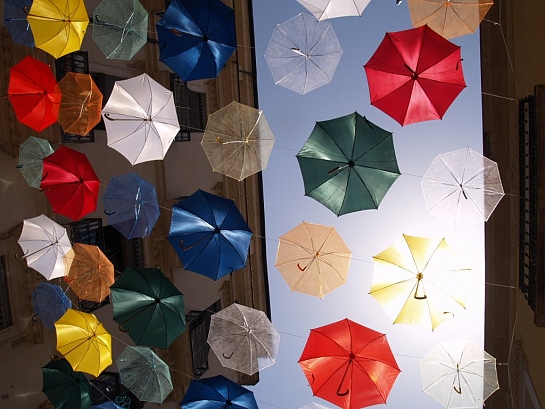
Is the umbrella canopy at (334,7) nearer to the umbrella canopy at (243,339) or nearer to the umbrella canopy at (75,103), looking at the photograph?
the umbrella canopy at (75,103)

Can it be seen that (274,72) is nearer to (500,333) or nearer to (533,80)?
(533,80)

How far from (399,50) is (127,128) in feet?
17.8

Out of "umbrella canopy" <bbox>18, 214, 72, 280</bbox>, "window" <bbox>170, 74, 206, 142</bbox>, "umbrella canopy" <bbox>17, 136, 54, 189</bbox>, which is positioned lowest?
"umbrella canopy" <bbox>18, 214, 72, 280</bbox>


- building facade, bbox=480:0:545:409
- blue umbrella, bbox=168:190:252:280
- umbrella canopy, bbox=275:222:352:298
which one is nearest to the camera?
building facade, bbox=480:0:545:409

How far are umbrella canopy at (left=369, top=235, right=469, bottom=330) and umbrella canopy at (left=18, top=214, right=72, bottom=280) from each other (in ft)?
21.2

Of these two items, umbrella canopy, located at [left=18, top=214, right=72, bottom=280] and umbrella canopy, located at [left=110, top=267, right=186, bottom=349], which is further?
umbrella canopy, located at [left=18, top=214, right=72, bottom=280]

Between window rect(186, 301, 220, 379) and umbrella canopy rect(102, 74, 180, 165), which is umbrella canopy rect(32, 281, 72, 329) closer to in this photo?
umbrella canopy rect(102, 74, 180, 165)

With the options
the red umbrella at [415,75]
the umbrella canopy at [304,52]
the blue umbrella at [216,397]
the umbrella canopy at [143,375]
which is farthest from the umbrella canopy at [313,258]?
the umbrella canopy at [143,375]

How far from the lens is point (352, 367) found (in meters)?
8.51

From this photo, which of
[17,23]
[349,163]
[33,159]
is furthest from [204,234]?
[17,23]

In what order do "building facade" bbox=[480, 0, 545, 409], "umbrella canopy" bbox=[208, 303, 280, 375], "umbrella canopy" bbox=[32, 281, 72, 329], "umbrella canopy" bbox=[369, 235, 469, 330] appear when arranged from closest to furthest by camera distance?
"building facade" bbox=[480, 0, 545, 409]
"umbrella canopy" bbox=[369, 235, 469, 330]
"umbrella canopy" bbox=[32, 281, 72, 329]
"umbrella canopy" bbox=[208, 303, 280, 375]

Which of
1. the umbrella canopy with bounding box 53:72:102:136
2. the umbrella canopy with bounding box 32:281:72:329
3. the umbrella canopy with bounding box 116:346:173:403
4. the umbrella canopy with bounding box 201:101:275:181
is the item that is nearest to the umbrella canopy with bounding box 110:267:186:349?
the umbrella canopy with bounding box 116:346:173:403

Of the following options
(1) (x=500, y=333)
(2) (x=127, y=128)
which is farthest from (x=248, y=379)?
(2) (x=127, y=128)

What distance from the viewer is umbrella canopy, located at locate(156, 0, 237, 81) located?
28.4ft
